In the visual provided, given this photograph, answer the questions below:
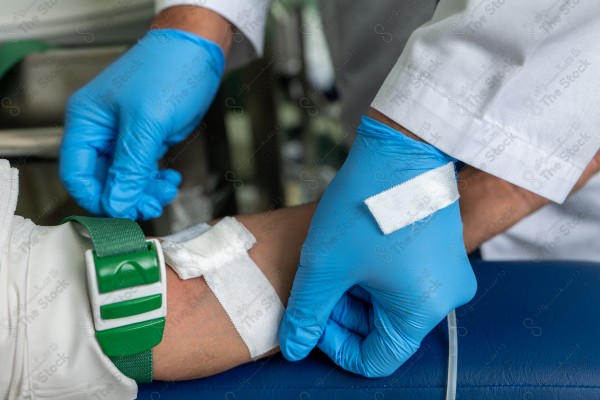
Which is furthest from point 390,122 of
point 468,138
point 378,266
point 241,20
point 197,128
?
point 197,128

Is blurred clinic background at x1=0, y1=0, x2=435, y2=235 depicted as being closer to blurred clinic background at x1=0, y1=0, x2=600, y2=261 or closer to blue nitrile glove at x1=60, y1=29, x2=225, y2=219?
blurred clinic background at x1=0, y1=0, x2=600, y2=261

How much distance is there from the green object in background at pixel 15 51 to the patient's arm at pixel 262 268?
2.47ft

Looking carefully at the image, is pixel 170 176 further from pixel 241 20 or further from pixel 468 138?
pixel 468 138

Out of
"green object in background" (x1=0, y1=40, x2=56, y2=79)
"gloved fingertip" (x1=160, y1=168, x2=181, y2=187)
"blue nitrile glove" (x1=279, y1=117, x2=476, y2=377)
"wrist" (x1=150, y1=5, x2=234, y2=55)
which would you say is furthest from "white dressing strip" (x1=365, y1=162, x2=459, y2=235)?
"green object in background" (x1=0, y1=40, x2=56, y2=79)

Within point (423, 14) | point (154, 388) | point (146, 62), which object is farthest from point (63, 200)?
point (423, 14)

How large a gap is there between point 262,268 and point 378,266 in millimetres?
196

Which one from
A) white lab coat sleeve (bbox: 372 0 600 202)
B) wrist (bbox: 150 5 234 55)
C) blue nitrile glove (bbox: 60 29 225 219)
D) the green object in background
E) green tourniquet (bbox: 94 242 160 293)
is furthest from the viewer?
the green object in background

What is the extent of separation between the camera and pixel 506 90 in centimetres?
78

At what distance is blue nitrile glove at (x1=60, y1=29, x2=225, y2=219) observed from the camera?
3.30 feet

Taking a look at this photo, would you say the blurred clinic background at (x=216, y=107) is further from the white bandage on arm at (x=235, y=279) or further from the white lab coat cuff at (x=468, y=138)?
the white bandage on arm at (x=235, y=279)

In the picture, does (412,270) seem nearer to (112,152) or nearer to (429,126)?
(429,126)

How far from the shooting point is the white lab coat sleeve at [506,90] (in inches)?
30.1

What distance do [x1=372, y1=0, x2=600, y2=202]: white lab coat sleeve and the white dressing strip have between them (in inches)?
2.5

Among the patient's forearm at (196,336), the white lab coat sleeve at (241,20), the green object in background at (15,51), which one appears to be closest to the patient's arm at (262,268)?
the patient's forearm at (196,336)
